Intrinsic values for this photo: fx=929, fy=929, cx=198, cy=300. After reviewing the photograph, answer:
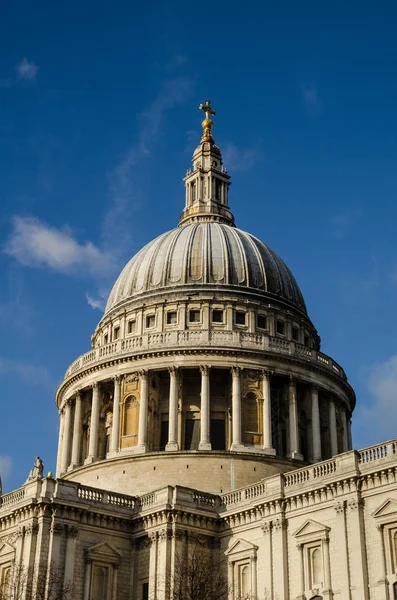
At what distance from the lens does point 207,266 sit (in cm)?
7431

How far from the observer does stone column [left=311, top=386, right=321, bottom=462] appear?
6731 centimetres

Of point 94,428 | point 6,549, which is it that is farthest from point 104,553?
point 94,428

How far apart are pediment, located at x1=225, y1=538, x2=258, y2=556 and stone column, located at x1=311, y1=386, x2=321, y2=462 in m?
15.3

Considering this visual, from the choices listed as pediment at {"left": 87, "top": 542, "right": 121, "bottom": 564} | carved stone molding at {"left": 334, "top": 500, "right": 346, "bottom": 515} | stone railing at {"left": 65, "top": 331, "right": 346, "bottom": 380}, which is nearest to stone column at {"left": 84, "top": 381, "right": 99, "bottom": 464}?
stone railing at {"left": 65, "top": 331, "right": 346, "bottom": 380}

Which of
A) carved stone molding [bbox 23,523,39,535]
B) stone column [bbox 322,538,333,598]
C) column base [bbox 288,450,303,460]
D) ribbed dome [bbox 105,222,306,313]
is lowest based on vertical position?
stone column [bbox 322,538,333,598]

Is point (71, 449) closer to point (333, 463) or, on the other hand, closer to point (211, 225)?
point (211, 225)

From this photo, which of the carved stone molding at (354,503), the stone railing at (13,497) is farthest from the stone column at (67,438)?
the carved stone molding at (354,503)

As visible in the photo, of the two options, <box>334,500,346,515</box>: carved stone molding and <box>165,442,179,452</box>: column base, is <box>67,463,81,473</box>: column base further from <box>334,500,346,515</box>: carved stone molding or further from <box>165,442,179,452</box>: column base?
<box>334,500,346,515</box>: carved stone molding

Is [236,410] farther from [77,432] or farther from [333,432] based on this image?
[77,432]

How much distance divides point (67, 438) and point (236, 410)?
14.5 meters

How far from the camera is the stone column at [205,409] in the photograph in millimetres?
63750

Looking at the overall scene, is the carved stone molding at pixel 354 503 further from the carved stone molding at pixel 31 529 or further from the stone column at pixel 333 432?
the stone column at pixel 333 432

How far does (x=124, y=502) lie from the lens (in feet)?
184

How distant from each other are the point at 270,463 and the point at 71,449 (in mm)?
16567
